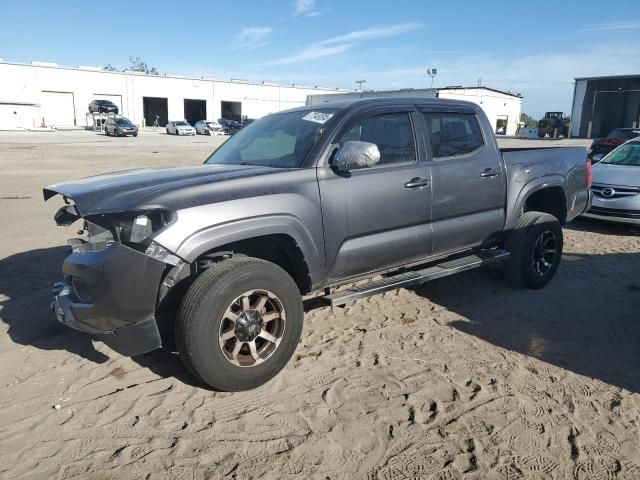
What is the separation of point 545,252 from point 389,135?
8.35 feet

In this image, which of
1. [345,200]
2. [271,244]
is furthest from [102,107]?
[345,200]

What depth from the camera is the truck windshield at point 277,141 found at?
13.0 ft

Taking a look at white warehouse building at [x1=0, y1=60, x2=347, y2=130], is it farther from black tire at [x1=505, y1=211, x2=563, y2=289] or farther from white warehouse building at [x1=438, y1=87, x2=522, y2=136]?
black tire at [x1=505, y1=211, x2=563, y2=289]

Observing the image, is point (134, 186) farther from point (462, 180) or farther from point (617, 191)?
point (617, 191)

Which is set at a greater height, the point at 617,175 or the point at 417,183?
the point at 417,183

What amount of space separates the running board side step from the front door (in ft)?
0.43

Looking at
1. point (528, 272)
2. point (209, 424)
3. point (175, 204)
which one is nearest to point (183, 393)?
point (209, 424)

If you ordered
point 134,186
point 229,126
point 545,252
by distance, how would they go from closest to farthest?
point 134,186, point 545,252, point 229,126

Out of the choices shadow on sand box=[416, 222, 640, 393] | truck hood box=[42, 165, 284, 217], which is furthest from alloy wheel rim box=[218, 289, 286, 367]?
shadow on sand box=[416, 222, 640, 393]

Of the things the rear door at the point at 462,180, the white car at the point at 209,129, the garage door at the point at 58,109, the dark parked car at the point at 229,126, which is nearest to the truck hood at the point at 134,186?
the rear door at the point at 462,180

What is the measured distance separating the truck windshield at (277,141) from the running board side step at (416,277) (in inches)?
42.1

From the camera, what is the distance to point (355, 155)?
3.64 m

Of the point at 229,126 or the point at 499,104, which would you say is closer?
the point at 229,126

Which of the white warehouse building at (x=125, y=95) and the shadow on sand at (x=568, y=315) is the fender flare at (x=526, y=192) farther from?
the white warehouse building at (x=125, y=95)
